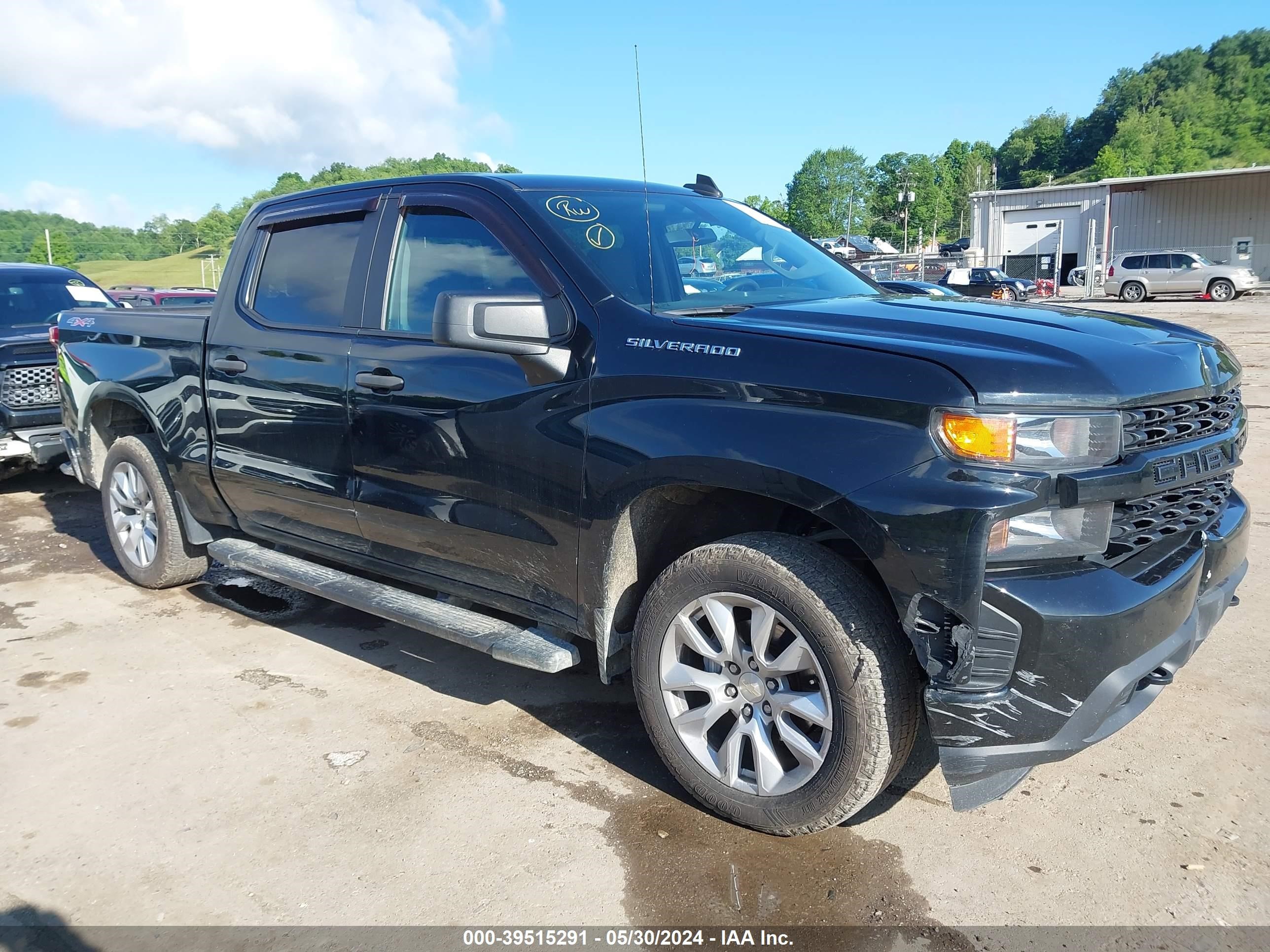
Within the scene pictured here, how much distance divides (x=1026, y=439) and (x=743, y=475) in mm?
734

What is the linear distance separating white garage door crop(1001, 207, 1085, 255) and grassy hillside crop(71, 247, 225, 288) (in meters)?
35.8

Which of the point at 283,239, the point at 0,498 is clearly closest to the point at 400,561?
the point at 283,239

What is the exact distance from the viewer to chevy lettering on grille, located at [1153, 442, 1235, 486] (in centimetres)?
261

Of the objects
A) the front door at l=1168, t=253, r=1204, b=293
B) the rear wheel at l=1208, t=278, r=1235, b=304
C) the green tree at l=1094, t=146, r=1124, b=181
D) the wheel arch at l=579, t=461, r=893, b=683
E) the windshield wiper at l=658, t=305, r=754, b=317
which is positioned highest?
the green tree at l=1094, t=146, r=1124, b=181

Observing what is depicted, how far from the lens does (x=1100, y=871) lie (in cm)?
272

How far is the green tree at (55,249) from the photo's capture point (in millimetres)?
40000

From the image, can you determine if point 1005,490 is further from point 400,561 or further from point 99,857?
point 99,857

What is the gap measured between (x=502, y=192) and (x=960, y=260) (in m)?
42.9

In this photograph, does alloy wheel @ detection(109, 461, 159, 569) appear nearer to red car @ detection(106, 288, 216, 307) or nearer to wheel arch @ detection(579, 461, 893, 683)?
wheel arch @ detection(579, 461, 893, 683)

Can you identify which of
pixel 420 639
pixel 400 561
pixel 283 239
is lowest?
pixel 420 639

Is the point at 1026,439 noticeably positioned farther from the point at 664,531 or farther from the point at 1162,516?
the point at 664,531

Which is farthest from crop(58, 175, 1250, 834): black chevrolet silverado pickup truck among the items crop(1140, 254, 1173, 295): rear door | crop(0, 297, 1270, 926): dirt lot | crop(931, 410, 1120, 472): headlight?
crop(1140, 254, 1173, 295): rear door

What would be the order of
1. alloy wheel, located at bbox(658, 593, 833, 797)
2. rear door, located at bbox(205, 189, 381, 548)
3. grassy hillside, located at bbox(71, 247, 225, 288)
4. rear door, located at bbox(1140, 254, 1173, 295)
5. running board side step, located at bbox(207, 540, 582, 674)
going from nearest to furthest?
alloy wheel, located at bbox(658, 593, 833, 797)
running board side step, located at bbox(207, 540, 582, 674)
rear door, located at bbox(205, 189, 381, 548)
rear door, located at bbox(1140, 254, 1173, 295)
grassy hillside, located at bbox(71, 247, 225, 288)

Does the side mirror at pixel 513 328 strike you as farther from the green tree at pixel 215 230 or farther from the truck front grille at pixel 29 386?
the green tree at pixel 215 230
